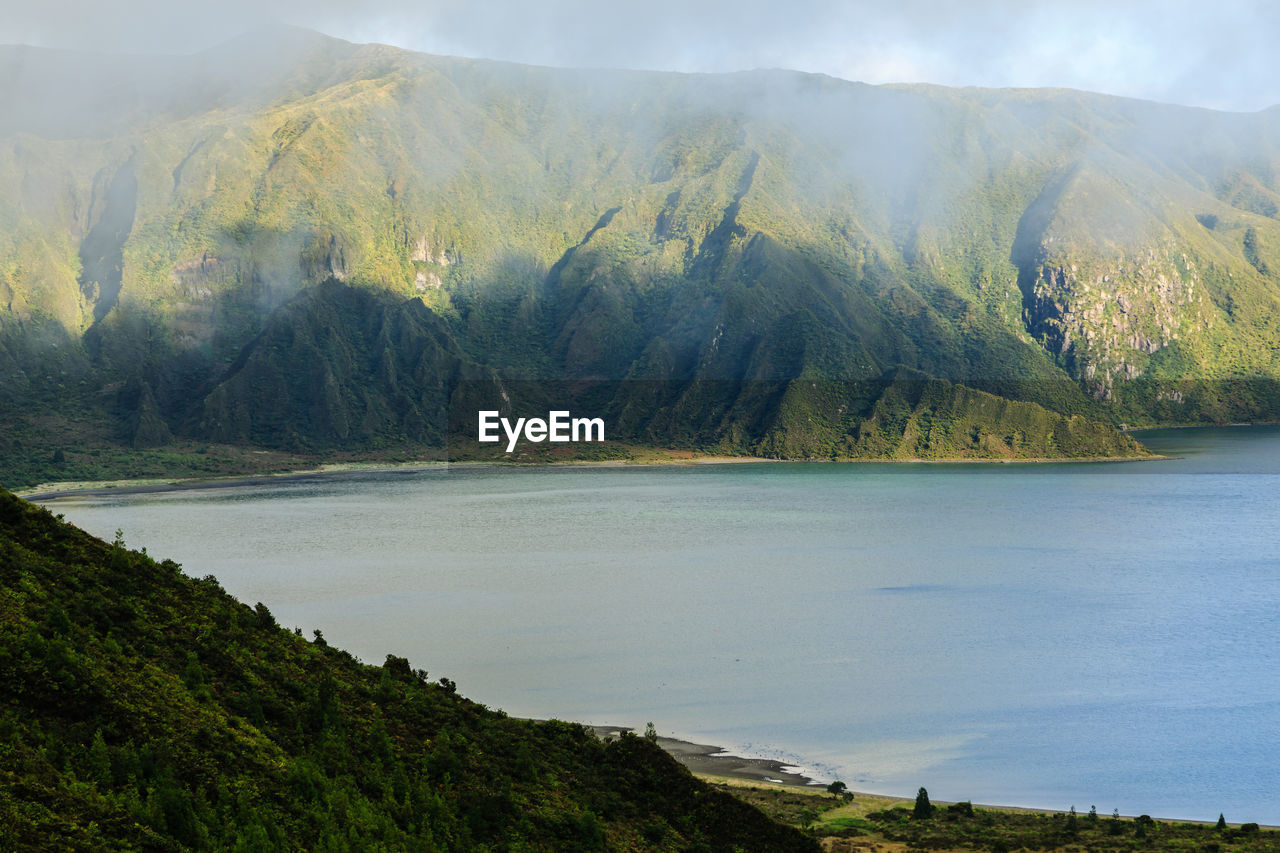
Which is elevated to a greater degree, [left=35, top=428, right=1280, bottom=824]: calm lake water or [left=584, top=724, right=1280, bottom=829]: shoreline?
[left=35, top=428, right=1280, bottom=824]: calm lake water

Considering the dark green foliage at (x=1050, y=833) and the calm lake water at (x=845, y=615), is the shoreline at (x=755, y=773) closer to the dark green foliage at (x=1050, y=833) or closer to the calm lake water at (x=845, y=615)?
the calm lake water at (x=845, y=615)

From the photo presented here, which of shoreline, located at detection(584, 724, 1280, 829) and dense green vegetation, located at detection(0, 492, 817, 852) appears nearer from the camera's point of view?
dense green vegetation, located at detection(0, 492, 817, 852)

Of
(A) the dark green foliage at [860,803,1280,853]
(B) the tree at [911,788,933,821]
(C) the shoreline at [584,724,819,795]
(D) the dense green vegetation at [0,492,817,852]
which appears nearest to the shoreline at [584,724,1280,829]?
(C) the shoreline at [584,724,819,795]

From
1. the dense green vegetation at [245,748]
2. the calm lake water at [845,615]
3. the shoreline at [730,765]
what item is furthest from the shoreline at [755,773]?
the dense green vegetation at [245,748]

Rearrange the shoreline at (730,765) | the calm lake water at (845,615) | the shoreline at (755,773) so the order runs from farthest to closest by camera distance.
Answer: the calm lake water at (845,615) < the shoreline at (730,765) < the shoreline at (755,773)

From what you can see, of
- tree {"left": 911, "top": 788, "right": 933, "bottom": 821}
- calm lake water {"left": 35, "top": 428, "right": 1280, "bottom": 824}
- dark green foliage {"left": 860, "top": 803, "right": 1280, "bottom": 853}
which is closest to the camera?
dark green foliage {"left": 860, "top": 803, "right": 1280, "bottom": 853}

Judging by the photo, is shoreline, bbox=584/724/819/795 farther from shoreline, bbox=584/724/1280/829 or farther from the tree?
the tree
